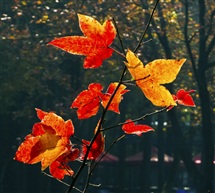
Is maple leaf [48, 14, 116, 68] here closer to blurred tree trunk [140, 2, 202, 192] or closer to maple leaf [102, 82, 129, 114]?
maple leaf [102, 82, 129, 114]

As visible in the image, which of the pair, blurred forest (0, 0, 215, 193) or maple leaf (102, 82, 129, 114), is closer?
maple leaf (102, 82, 129, 114)

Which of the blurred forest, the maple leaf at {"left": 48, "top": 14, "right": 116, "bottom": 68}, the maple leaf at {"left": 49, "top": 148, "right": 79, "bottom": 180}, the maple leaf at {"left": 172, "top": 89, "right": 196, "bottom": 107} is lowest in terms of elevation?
the blurred forest

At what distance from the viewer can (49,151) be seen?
2316 millimetres

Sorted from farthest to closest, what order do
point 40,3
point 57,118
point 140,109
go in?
point 140,109 → point 40,3 → point 57,118

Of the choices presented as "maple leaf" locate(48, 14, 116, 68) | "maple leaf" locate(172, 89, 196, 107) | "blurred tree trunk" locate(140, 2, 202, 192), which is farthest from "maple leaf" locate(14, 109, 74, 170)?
"blurred tree trunk" locate(140, 2, 202, 192)

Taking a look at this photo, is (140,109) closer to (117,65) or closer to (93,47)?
(117,65)

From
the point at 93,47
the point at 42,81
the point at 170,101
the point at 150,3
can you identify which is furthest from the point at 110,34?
the point at 42,81

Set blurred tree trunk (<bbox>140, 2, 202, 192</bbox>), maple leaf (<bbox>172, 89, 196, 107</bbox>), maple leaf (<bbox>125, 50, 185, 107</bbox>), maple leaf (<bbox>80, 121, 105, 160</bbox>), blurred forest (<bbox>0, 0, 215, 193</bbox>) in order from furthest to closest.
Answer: blurred forest (<bbox>0, 0, 215, 193</bbox>) < blurred tree trunk (<bbox>140, 2, 202, 192</bbox>) < maple leaf (<bbox>172, 89, 196, 107</bbox>) < maple leaf (<bbox>80, 121, 105, 160</bbox>) < maple leaf (<bbox>125, 50, 185, 107</bbox>)

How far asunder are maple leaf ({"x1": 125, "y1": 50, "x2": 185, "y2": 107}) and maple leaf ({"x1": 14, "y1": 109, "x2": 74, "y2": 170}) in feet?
0.99

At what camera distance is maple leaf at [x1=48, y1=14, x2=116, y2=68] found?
236 centimetres

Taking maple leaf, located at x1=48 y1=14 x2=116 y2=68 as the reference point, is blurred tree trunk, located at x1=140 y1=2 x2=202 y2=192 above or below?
below

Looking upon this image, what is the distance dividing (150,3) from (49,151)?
25199 mm

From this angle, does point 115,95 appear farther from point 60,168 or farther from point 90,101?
point 60,168

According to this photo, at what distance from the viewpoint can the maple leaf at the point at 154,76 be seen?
2.30 meters
